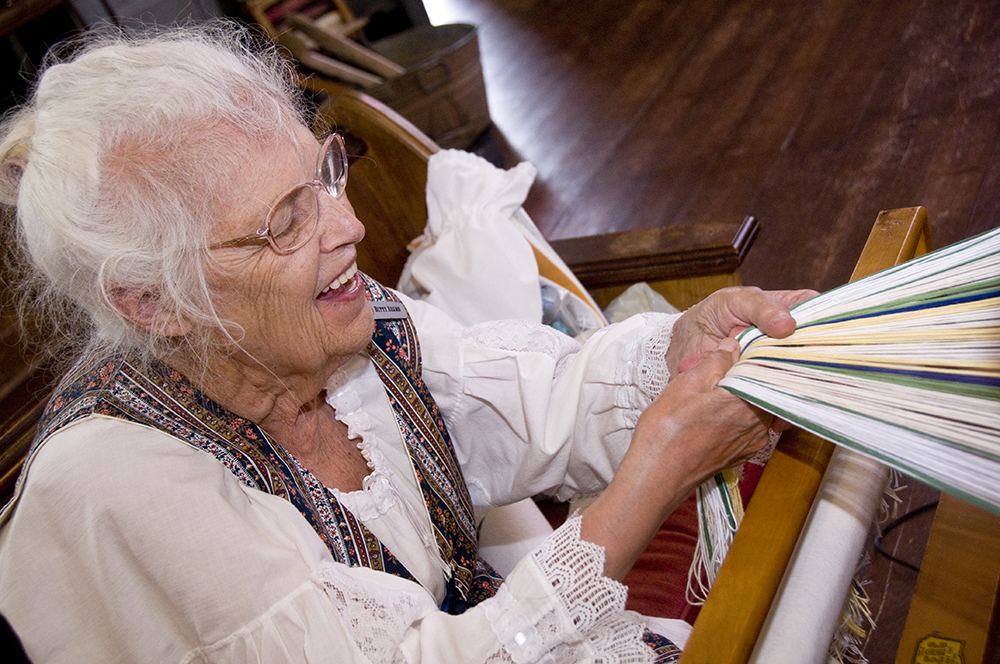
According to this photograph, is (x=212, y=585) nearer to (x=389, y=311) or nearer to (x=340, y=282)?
(x=340, y=282)

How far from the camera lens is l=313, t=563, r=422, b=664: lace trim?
954mm

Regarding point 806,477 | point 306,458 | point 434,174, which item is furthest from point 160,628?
point 434,174

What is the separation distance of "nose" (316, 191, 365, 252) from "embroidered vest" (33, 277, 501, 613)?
253mm

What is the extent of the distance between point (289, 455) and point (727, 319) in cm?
72

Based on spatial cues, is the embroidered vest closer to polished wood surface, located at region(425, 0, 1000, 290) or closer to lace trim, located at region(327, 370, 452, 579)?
lace trim, located at region(327, 370, 452, 579)

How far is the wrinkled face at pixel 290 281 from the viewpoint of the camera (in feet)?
3.35

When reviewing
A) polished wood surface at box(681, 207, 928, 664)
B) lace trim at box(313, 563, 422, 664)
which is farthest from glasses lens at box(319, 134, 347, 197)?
polished wood surface at box(681, 207, 928, 664)

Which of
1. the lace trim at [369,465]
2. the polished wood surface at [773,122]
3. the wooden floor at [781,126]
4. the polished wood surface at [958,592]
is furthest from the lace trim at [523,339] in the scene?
the polished wood surface at [773,122]

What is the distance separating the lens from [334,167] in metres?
1.17

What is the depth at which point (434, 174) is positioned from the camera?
1805mm

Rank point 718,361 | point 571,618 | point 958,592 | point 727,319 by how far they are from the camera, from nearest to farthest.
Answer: point 958,592 → point 571,618 → point 718,361 → point 727,319

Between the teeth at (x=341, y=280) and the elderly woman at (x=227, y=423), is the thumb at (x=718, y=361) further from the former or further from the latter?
the teeth at (x=341, y=280)

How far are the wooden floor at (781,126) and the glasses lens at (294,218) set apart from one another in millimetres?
1413

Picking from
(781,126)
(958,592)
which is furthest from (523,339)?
(781,126)
